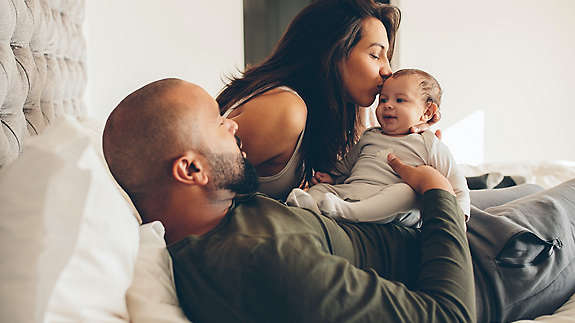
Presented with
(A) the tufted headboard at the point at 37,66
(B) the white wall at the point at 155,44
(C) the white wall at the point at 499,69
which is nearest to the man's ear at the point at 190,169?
(A) the tufted headboard at the point at 37,66

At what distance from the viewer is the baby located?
4.00 feet

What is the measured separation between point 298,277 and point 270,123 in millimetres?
682

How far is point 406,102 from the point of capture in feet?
4.85

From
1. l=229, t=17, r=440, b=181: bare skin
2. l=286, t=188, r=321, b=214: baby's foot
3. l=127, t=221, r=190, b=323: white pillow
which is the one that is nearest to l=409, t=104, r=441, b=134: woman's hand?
l=229, t=17, r=440, b=181: bare skin

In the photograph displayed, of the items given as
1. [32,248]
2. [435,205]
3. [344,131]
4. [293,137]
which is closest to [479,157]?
[344,131]

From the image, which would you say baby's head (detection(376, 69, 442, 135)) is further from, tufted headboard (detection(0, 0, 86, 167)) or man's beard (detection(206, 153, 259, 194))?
tufted headboard (detection(0, 0, 86, 167))

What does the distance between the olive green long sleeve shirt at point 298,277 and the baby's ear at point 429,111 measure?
1.81 ft

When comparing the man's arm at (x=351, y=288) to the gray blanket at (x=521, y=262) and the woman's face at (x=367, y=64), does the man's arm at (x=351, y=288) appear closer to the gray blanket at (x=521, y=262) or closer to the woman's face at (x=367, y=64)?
the gray blanket at (x=521, y=262)

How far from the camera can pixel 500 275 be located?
117cm

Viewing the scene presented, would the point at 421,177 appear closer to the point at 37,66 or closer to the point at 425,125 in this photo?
the point at 425,125

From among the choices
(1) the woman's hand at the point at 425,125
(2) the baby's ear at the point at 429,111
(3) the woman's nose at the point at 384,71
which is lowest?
(1) the woman's hand at the point at 425,125

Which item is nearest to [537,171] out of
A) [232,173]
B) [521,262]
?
[521,262]

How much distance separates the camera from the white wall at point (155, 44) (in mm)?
2604

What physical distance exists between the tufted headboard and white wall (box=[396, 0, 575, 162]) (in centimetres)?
269
